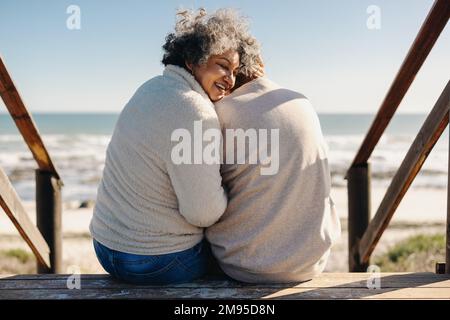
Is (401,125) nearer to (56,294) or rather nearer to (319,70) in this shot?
(319,70)

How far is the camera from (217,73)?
2.03 m

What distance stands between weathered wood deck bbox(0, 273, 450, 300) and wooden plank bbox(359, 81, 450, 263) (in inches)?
20.9

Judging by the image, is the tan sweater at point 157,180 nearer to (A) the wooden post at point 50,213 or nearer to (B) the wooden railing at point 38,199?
(B) the wooden railing at point 38,199

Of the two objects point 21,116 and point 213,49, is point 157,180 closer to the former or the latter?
point 213,49

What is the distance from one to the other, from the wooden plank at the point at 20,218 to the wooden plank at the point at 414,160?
187 cm

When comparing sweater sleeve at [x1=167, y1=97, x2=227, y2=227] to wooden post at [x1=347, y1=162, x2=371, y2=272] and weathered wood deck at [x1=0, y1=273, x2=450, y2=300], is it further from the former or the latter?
wooden post at [x1=347, y1=162, x2=371, y2=272]

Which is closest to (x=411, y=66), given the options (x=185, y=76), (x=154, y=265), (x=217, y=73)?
(x=217, y=73)

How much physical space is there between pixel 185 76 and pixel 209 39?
0.17 m

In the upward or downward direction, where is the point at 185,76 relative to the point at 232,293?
Result: upward

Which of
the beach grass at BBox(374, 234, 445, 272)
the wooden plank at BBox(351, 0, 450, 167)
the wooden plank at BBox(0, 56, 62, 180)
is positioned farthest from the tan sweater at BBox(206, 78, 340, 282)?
the beach grass at BBox(374, 234, 445, 272)

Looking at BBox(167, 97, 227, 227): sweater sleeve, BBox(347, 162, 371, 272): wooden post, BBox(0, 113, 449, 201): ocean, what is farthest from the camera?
BBox(0, 113, 449, 201): ocean

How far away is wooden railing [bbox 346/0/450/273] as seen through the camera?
225cm

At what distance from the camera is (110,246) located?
2.00 m
